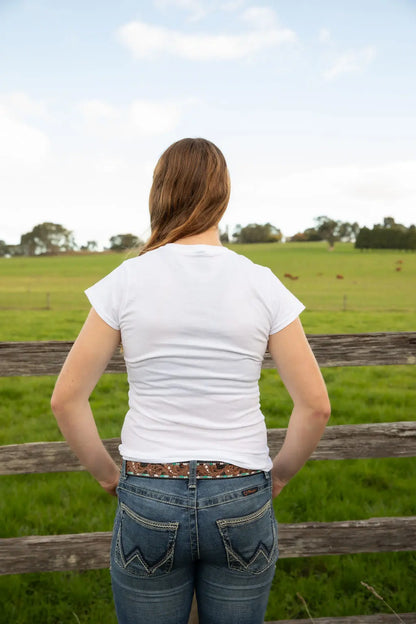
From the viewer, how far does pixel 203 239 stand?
1.63 metres

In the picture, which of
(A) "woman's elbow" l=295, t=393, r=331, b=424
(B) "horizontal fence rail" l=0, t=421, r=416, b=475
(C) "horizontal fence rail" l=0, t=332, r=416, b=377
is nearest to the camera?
(A) "woman's elbow" l=295, t=393, r=331, b=424

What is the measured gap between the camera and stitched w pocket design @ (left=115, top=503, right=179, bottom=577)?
60.1 inches

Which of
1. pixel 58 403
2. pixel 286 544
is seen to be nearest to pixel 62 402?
pixel 58 403

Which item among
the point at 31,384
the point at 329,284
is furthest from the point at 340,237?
the point at 31,384

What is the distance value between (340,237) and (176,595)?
9215 centimetres

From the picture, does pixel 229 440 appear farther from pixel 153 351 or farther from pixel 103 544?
pixel 103 544

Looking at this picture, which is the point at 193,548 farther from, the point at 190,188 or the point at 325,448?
the point at 325,448

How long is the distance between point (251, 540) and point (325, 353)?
5.59ft

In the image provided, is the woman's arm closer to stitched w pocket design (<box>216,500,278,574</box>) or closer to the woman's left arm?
stitched w pocket design (<box>216,500,278,574</box>)

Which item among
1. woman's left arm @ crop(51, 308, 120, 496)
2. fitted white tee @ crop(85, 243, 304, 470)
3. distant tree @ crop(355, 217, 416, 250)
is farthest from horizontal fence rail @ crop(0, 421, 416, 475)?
distant tree @ crop(355, 217, 416, 250)

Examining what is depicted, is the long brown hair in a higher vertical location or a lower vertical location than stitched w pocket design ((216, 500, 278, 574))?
higher

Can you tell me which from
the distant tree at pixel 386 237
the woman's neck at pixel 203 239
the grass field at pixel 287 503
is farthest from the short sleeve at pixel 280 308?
the distant tree at pixel 386 237

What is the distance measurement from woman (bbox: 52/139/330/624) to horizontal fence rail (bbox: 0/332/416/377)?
1391mm

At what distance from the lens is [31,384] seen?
34.4 feet
